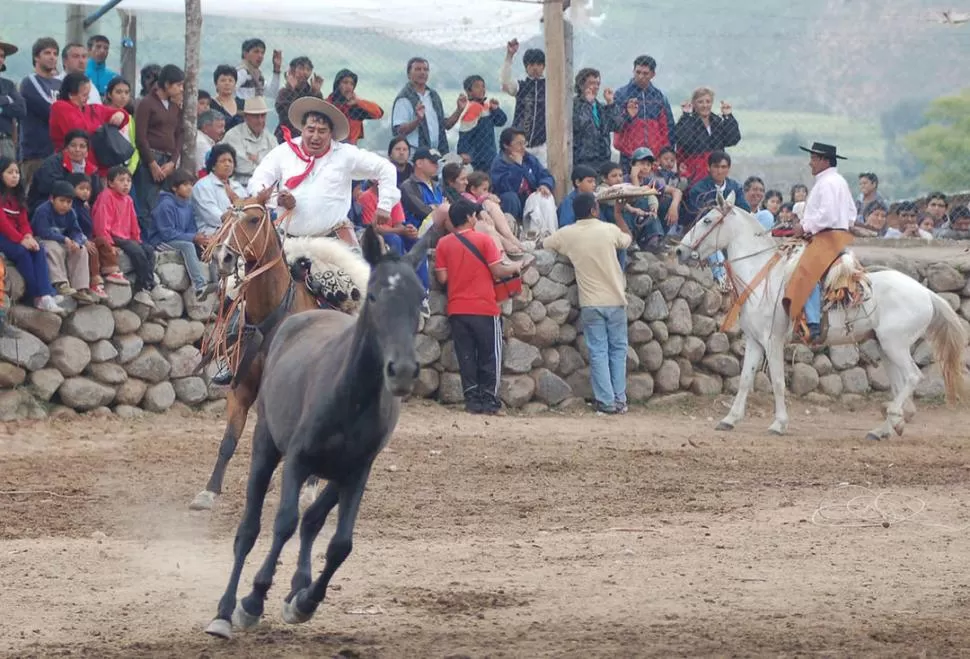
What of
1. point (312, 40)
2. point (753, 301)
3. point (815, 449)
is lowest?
point (815, 449)

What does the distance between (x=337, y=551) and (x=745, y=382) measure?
9.51 metres

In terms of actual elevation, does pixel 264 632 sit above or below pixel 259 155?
below

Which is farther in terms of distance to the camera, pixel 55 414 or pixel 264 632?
pixel 55 414

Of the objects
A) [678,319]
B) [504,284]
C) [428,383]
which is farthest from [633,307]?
[428,383]

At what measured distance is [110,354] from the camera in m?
13.7

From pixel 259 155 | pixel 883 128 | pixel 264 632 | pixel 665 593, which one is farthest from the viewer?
pixel 883 128

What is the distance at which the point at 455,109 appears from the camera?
674 inches

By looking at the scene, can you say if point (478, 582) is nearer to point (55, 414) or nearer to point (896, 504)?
point (896, 504)

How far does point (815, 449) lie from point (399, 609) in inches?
296

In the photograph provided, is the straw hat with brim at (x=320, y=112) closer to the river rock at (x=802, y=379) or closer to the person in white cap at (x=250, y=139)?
the person in white cap at (x=250, y=139)

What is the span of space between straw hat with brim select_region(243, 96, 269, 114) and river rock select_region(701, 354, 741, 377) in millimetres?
5946

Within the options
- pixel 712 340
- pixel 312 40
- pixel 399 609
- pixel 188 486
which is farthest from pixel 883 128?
pixel 399 609

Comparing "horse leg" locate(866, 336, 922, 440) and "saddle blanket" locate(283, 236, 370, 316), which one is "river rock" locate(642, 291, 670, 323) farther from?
"saddle blanket" locate(283, 236, 370, 316)

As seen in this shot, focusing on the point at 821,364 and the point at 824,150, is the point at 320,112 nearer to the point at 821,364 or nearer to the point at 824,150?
the point at 824,150
